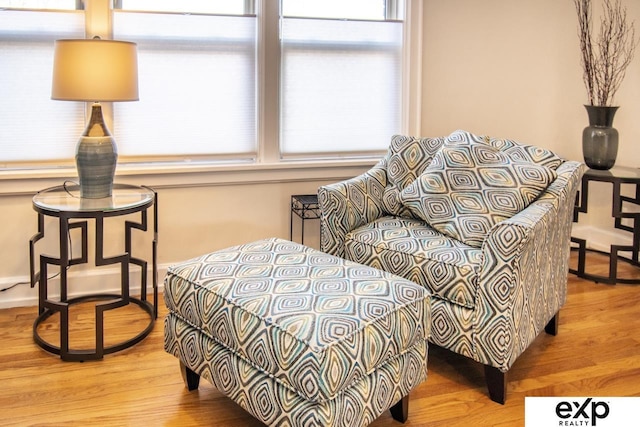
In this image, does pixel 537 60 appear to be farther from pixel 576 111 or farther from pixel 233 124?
pixel 233 124

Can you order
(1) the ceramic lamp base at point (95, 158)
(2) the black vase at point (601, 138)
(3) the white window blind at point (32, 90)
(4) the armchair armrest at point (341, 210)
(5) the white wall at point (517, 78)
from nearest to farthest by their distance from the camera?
(1) the ceramic lamp base at point (95, 158) → (4) the armchair armrest at point (341, 210) → (3) the white window blind at point (32, 90) → (2) the black vase at point (601, 138) → (5) the white wall at point (517, 78)

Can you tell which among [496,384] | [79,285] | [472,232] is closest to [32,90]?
[79,285]

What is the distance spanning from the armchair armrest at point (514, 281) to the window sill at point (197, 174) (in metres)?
1.25

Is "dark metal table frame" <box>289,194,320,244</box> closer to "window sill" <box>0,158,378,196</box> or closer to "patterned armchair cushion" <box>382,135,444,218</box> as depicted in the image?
"window sill" <box>0,158,378,196</box>

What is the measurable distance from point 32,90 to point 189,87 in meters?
0.70

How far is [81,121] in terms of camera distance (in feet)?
9.73

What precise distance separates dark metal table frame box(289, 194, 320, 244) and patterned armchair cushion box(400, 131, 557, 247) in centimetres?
63

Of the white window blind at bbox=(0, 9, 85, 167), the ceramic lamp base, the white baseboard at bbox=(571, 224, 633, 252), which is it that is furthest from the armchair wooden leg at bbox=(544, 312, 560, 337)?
the white window blind at bbox=(0, 9, 85, 167)

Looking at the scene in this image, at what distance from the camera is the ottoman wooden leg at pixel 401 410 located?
2.00m

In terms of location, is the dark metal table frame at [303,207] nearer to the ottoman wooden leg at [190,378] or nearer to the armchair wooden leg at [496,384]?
the ottoman wooden leg at [190,378]

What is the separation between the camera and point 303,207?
3.18 metres

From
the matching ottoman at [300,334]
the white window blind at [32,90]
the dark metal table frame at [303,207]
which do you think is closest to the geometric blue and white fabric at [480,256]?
the matching ottoman at [300,334]

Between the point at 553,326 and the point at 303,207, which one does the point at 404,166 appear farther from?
the point at 553,326

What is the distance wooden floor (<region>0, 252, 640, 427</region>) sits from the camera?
6.76 ft
